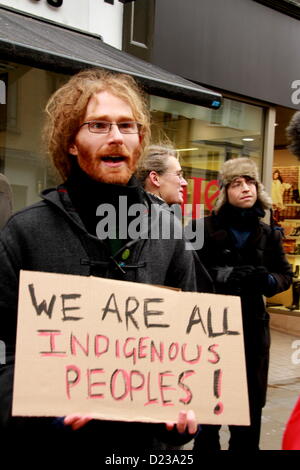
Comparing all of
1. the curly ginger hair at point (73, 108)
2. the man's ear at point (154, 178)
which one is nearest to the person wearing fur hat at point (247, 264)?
the man's ear at point (154, 178)

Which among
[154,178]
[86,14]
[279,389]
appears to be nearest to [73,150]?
[154,178]

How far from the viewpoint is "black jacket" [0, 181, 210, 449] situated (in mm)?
1581

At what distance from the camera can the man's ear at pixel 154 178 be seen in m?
3.42

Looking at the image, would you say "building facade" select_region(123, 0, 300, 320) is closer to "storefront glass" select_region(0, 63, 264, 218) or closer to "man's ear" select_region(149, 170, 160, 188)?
"storefront glass" select_region(0, 63, 264, 218)

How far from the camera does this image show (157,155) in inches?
138

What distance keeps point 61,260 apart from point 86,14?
4672 mm

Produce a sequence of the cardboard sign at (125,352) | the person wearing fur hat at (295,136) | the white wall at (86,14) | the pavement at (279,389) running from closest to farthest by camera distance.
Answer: the cardboard sign at (125,352) < the person wearing fur hat at (295,136) < the pavement at (279,389) < the white wall at (86,14)

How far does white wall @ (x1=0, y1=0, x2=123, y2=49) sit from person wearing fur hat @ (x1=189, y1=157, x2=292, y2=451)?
2.64 m

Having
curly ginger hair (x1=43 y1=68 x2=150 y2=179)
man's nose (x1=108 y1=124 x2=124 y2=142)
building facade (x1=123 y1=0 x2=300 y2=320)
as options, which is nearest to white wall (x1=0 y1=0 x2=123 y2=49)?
building facade (x1=123 y1=0 x2=300 y2=320)

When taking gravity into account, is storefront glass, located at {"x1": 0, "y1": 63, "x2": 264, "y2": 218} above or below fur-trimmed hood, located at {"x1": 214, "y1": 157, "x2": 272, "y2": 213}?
above

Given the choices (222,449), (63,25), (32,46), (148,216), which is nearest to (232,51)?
(63,25)

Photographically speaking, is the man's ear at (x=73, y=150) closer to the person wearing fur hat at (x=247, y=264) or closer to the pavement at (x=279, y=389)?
the person wearing fur hat at (x=247, y=264)

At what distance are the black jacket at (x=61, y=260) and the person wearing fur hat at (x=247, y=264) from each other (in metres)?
1.96
